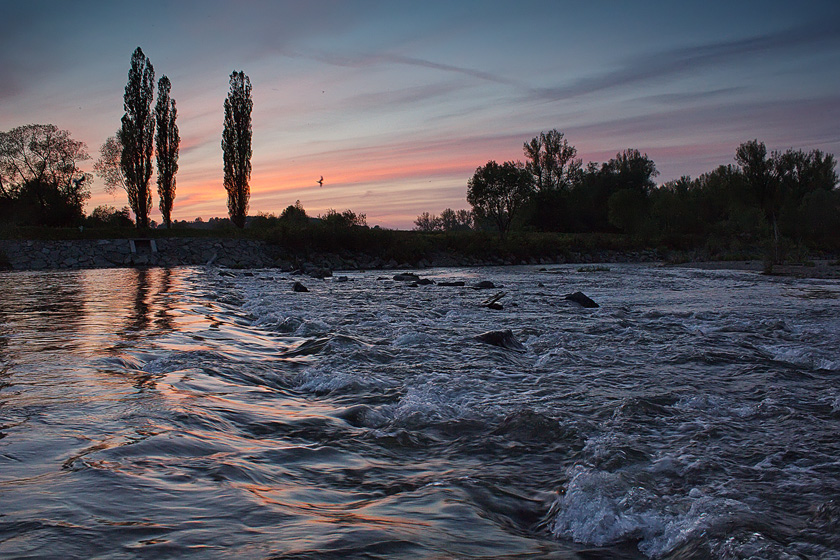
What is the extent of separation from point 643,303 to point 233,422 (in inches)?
433

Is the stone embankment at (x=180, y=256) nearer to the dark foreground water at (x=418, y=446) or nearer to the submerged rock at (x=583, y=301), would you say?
the submerged rock at (x=583, y=301)

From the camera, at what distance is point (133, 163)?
4247 cm

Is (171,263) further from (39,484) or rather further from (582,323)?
(39,484)

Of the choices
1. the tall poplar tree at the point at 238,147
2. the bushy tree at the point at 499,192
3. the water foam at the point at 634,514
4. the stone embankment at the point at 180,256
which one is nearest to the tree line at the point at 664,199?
the bushy tree at the point at 499,192

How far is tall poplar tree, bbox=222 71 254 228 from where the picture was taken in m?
44.2

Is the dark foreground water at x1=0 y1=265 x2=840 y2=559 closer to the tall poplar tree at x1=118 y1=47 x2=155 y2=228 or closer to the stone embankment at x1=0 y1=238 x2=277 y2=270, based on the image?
the stone embankment at x1=0 y1=238 x2=277 y2=270

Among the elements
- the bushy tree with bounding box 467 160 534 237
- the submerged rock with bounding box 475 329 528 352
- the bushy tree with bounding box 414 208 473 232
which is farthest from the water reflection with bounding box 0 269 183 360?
the bushy tree with bounding box 414 208 473 232

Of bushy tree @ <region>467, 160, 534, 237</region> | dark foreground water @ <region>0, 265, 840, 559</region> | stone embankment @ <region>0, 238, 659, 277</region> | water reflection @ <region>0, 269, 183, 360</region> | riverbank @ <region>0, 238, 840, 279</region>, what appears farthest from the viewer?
bushy tree @ <region>467, 160, 534, 237</region>

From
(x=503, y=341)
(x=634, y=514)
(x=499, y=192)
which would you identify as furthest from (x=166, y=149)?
(x=634, y=514)

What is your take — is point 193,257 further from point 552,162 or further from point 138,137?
point 552,162

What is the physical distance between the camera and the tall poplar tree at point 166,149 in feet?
143

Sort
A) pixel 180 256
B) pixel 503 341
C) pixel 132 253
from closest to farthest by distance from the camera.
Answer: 1. pixel 503 341
2. pixel 132 253
3. pixel 180 256

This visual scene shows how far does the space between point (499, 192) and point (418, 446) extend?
48887 mm

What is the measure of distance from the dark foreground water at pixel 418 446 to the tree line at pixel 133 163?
128 feet
